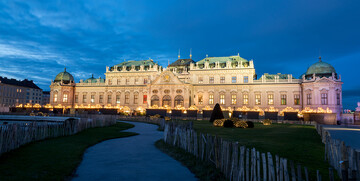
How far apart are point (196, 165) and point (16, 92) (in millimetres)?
105461

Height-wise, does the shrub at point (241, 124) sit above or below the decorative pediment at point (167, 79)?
below

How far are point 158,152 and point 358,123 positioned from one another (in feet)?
154

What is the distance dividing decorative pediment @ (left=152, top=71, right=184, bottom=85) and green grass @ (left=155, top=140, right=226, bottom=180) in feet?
146

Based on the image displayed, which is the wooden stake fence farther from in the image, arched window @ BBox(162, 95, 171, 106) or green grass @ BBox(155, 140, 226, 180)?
arched window @ BBox(162, 95, 171, 106)

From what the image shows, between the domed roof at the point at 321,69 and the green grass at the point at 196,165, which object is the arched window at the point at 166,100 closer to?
the domed roof at the point at 321,69

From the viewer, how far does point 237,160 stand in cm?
756

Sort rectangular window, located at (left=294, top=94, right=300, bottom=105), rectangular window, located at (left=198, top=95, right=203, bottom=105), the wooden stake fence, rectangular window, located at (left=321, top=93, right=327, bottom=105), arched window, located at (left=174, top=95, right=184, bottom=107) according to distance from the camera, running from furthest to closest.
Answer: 1. rectangular window, located at (left=198, top=95, right=203, bottom=105)
2. arched window, located at (left=174, top=95, right=184, bottom=107)
3. rectangular window, located at (left=294, top=94, right=300, bottom=105)
4. rectangular window, located at (left=321, top=93, right=327, bottom=105)
5. the wooden stake fence

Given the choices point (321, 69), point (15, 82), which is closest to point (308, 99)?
point (321, 69)

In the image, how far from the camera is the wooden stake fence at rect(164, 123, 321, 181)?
6.05m

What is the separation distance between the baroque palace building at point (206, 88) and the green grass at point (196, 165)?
41113 millimetres

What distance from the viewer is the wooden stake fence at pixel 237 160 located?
19.8ft

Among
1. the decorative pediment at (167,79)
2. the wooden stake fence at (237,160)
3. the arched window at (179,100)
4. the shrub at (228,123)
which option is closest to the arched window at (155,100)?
the decorative pediment at (167,79)

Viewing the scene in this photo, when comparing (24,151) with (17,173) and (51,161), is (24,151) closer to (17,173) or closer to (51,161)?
(51,161)

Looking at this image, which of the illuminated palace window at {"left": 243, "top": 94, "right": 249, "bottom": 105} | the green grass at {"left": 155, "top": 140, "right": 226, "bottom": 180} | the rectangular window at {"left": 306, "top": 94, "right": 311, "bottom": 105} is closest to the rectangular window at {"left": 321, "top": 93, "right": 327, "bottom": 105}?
the rectangular window at {"left": 306, "top": 94, "right": 311, "bottom": 105}
